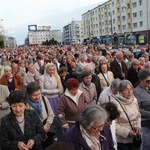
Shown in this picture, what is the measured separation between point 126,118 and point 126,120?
0.03 m

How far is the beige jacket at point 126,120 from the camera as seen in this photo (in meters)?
3.98

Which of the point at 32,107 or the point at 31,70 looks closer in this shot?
the point at 32,107

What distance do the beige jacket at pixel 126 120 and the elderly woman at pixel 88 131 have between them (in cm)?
108

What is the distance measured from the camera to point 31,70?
26.0 ft

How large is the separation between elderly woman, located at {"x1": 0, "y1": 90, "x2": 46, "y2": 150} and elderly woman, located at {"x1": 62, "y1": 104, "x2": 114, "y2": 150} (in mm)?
775

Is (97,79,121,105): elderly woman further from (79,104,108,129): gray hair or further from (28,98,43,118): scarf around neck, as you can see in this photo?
(79,104,108,129): gray hair

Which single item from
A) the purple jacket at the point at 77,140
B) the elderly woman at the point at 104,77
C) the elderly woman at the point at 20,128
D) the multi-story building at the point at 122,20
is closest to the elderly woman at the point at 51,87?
the elderly woman at the point at 104,77

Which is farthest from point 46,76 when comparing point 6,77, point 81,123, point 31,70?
point 81,123

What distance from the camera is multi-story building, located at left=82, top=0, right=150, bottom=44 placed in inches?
2300

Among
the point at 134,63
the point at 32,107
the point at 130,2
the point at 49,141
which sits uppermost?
the point at 130,2

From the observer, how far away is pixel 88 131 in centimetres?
293

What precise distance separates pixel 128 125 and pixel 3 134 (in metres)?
1.90

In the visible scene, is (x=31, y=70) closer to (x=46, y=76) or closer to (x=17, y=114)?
(x=46, y=76)

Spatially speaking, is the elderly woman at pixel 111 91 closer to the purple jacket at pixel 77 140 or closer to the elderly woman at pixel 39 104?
the elderly woman at pixel 39 104
